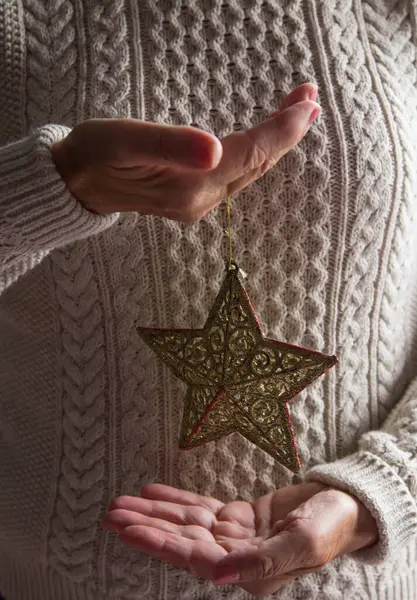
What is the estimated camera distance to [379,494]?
0.79m

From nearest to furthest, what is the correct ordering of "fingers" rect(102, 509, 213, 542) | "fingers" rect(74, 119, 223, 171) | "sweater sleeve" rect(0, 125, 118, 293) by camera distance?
1. "fingers" rect(74, 119, 223, 171)
2. "sweater sleeve" rect(0, 125, 118, 293)
3. "fingers" rect(102, 509, 213, 542)

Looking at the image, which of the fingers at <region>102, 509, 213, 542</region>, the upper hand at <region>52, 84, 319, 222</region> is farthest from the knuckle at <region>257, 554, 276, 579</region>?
the upper hand at <region>52, 84, 319, 222</region>

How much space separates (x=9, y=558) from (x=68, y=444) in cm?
26

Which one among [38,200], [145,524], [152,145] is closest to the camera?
[152,145]

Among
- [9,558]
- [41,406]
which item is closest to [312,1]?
[41,406]

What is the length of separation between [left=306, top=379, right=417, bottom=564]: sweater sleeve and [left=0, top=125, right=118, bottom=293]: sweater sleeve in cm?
43

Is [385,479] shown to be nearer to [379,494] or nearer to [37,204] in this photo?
[379,494]

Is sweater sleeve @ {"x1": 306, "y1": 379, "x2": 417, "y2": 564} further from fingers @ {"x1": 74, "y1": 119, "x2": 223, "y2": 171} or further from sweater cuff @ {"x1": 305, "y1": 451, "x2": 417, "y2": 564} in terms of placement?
fingers @ {"x1": 74, "y1": 119, "x2": 223, "y2": 171}

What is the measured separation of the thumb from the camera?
671 millimetres

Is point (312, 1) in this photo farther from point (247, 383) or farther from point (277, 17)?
point (247, 383)

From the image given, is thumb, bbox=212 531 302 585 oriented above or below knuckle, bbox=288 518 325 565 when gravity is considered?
below

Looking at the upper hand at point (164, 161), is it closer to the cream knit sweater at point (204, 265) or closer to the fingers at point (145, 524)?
the cream knit sweater at point (204, 265)

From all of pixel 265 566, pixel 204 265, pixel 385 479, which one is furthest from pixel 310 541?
pixel 204 265

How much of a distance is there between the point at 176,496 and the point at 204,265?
30cm
